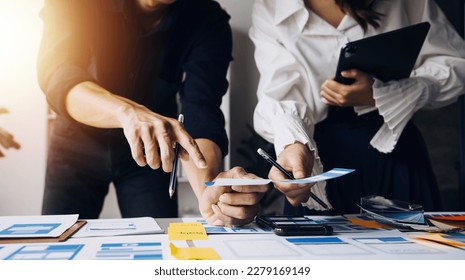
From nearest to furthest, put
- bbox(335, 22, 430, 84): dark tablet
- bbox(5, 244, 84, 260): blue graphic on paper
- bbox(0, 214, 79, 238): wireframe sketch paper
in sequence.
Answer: bbox(5, 244, 84, 260): blue graphic on paper → bbox(0, 214, 79, 238): wireframe sketch paper → bbox(335, 22, 430, 84): dark tablet

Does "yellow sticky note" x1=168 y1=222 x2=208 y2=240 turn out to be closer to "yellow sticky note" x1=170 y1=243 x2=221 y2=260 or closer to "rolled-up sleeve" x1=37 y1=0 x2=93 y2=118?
"yellow sticky note" x1=170 y1=243 x2=221 y2=260

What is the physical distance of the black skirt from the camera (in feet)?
3.35

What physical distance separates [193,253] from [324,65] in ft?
2.20

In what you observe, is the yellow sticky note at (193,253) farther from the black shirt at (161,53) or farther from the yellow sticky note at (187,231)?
the black shirt at (161,53)

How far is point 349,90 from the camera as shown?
0.95m

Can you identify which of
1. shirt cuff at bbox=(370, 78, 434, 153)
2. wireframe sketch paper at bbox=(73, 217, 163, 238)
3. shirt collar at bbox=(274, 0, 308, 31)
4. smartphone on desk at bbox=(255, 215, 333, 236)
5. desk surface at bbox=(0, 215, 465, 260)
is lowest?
wireframe sketch paper at bbox=(73, 217, 163, 238)

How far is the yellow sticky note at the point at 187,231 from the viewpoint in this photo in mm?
617

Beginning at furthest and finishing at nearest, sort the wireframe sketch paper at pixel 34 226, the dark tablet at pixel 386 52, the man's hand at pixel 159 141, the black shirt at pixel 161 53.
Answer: the black shirt at pixel 161 53 → the dark tablet at pixel 386 52 → the man's hand at pixel 159 141 → the wireframe sketch paper at pixel 34 226

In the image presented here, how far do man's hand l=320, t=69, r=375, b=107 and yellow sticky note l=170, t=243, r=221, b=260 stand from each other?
0.52m

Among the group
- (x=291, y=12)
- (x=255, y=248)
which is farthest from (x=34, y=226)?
(x=291, y=12)

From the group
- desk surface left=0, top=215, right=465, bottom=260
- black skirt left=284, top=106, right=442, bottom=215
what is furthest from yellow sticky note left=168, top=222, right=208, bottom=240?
black skirt left=284, top=106, right=442, bottom=215

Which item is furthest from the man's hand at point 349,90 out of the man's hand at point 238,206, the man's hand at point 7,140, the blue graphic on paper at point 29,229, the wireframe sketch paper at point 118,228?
the man's hand at point 7,140

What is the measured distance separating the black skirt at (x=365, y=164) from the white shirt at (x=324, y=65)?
0.10 ft
